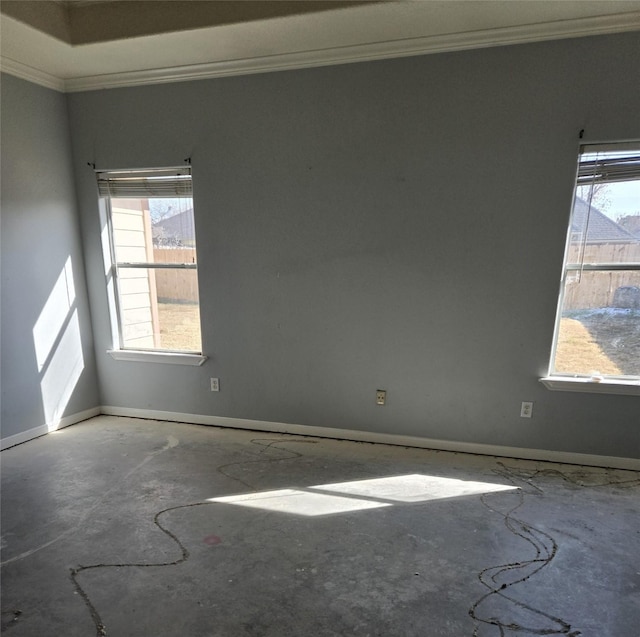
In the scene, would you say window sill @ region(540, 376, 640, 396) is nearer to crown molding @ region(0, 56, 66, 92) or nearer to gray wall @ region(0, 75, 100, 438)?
gray wall @ region(0, 75, 100, 438)

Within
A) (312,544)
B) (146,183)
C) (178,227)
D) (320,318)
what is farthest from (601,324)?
(146,183)

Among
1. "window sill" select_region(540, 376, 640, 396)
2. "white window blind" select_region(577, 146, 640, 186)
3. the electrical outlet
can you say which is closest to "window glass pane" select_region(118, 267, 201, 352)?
the electrical outlet

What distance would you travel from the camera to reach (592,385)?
2633 millimetres

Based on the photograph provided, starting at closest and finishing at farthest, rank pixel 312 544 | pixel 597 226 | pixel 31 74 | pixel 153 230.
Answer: pixel 312 544, pixel 597 226, pixel 31 74, pixel 153 230

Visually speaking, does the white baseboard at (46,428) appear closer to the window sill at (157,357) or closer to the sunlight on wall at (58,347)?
the sunlight on wall at (58,347)

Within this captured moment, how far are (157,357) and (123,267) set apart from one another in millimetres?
817

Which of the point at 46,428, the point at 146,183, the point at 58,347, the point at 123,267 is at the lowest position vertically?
the point at 46,428

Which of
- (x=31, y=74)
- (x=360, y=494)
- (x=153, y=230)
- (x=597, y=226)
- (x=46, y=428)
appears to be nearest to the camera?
(x=360, y=494)

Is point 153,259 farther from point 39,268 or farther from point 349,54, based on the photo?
point 349,54

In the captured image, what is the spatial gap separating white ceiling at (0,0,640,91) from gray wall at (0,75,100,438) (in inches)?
13.0

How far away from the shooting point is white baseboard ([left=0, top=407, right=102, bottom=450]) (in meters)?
2.99

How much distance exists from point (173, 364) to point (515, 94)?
3125 mm

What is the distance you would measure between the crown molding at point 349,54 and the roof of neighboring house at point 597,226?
940 millimetres

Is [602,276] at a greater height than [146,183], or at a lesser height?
lesser
